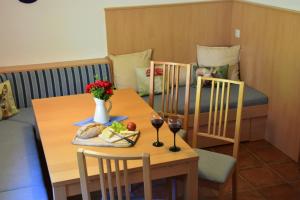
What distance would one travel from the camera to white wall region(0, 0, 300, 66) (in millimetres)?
3721

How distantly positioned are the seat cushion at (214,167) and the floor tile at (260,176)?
692mm

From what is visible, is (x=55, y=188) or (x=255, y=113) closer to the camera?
(x=55, y=188)

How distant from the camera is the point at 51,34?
3.86 m

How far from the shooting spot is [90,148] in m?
2.23

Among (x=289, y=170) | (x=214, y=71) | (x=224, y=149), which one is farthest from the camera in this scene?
(x=214, y=71)

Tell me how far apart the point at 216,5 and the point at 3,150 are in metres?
2.64

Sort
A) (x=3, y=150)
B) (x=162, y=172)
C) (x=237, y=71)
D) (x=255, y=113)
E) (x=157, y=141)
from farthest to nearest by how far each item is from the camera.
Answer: (x=237, y=71) < (x=255, y=113) < (x=3, y=150) < (x=157, y=141) < (x=162, y=172)

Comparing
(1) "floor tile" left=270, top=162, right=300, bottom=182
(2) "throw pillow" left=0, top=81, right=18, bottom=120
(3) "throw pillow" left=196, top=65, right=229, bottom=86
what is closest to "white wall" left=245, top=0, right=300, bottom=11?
(3) "throw pillow" left=196, top=65, right=229, bottom=86

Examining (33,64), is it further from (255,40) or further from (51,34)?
(255,40)

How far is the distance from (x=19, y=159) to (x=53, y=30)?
1597mm

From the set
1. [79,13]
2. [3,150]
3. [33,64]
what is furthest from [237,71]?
[3,150]

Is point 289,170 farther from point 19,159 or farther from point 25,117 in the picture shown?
point 25,117

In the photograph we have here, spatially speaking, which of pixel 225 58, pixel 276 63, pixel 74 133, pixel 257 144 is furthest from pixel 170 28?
pixel 74 133

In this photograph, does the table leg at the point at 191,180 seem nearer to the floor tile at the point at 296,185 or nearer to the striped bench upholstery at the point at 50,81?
the floor tile at the point at 296,185
